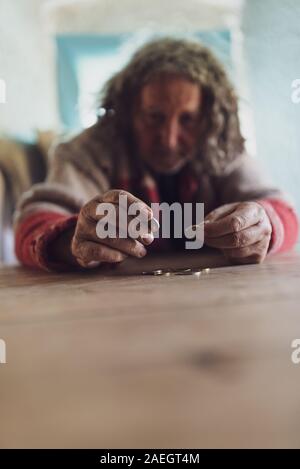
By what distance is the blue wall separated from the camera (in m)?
0.29

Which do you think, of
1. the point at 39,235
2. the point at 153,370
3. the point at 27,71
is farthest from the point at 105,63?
the point at 153,370

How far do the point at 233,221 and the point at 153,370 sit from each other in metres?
0.19

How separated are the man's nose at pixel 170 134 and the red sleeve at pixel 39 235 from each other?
0.16 metres

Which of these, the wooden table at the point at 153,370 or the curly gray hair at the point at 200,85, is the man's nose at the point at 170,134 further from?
the wooden table at the point at 153,370

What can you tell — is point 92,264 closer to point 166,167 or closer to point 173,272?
point 173,272

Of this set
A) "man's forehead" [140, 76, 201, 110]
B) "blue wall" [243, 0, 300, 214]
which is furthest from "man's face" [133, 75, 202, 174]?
"blue wall" [243, 0, 300, 214]

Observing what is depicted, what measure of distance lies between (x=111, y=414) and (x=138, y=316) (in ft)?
0.26

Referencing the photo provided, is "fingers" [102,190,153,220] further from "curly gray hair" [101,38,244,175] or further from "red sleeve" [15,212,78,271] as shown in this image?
"curly gray hair" [101,38,244,175]

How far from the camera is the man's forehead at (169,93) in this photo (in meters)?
0.49

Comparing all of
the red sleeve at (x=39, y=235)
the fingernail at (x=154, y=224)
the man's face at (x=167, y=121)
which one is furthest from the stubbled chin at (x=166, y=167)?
the fingernail at (x=154, y=224)

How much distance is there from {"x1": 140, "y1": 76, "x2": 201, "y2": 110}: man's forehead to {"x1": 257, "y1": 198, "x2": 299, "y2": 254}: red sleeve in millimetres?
161

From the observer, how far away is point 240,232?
0.31m
